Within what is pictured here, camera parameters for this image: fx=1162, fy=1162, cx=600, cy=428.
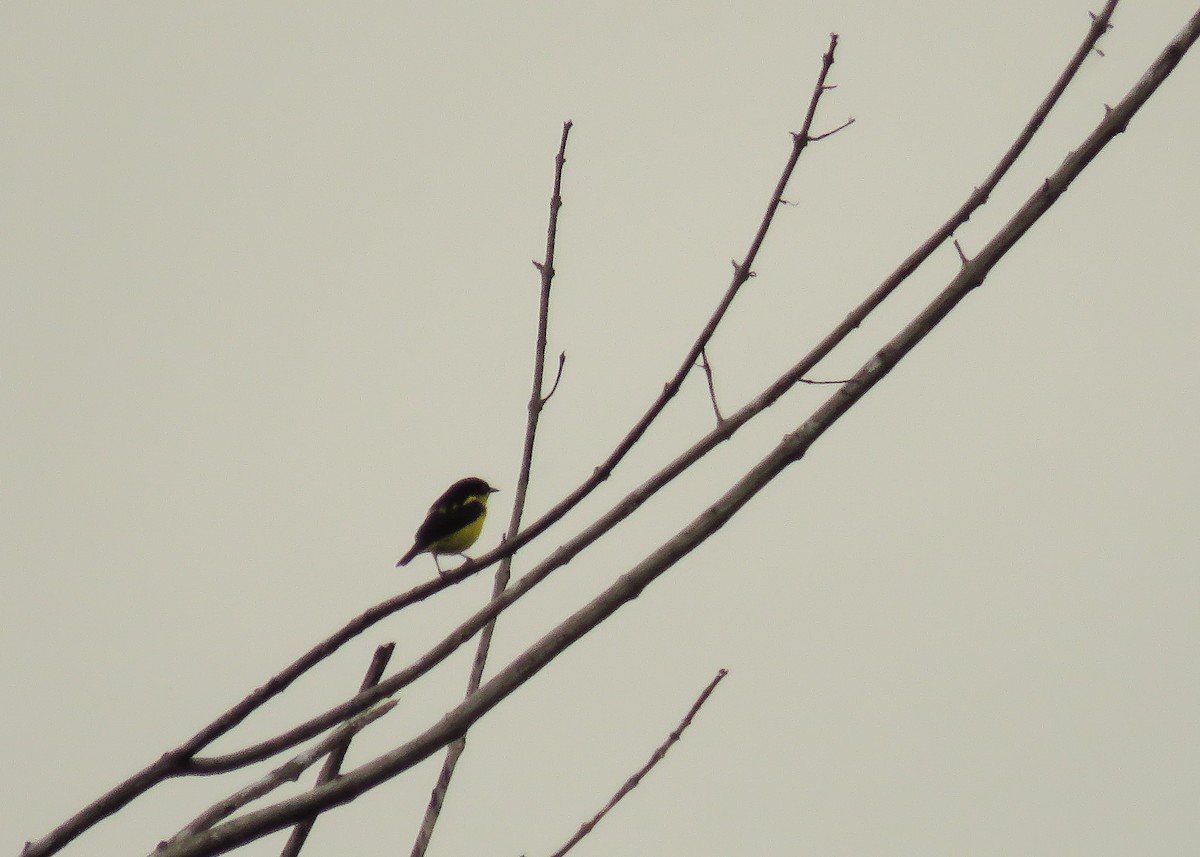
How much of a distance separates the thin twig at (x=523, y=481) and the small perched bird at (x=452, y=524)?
381cm

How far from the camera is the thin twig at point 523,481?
2.29 metres

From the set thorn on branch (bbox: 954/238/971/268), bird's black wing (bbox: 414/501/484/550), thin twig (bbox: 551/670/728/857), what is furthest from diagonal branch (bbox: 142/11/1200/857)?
bird's black wing (bbox: 414/501/484/550)

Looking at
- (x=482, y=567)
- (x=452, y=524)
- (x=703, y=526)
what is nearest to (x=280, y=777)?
(x=482, y=567)

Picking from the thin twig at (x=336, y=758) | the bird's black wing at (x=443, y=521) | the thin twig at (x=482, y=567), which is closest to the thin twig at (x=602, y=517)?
the thin twig at (x=482, y=567)

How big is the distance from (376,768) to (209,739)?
1.17 feet

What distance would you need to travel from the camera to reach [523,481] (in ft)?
8.34

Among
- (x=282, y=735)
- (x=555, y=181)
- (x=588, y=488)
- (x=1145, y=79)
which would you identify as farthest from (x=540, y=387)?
(x=1145, y=79)

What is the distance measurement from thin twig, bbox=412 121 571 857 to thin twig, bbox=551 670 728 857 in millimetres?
264

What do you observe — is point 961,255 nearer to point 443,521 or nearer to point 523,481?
point 523,481

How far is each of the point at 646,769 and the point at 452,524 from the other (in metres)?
4.25

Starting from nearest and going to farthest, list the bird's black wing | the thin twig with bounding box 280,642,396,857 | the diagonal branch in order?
the diagonal branch
the thin twig with bounding box 280,642,396,857
the bird's black wing

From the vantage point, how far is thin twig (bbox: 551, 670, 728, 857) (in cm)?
226

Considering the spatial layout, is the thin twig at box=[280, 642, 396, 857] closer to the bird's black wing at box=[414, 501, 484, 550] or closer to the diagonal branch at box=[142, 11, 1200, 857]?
the diagonal branch at box=[142, 11, 1200, 857]

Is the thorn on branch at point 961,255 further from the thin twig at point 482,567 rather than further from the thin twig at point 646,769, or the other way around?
the thin twig at point 646,769
